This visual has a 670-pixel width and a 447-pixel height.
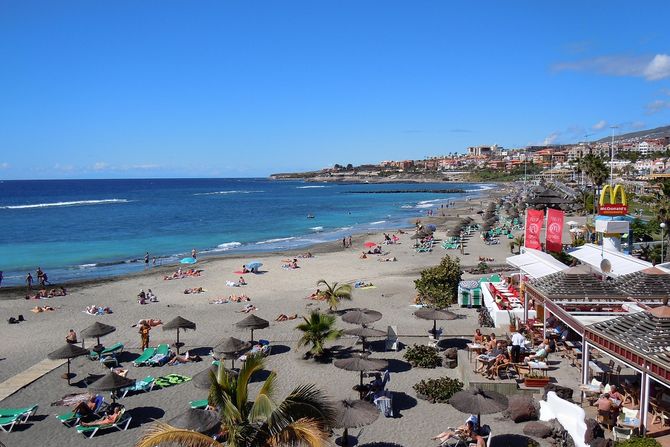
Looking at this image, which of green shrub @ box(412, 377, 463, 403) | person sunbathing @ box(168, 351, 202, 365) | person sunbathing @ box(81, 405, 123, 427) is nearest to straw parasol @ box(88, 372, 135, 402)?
person sunbathing @ box(81, 405, 123, 427)

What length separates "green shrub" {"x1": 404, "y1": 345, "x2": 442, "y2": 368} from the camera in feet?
46.8

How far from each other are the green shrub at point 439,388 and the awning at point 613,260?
7.30 meters

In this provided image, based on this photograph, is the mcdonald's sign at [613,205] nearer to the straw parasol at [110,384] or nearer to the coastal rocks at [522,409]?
the coastal rocks at [522,409]

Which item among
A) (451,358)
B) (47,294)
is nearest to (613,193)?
(451,358)

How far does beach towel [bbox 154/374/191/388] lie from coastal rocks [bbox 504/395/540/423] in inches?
320

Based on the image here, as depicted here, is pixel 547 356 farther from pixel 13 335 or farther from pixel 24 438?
pixel 13 335

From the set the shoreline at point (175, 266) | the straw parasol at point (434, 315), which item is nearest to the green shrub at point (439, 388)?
the straw parasol at point (434, 315)

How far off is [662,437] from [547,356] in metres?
4.35

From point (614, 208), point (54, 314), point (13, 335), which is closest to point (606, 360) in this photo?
point (614, 208)

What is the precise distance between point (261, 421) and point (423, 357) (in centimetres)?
873

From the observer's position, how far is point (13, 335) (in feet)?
63.0

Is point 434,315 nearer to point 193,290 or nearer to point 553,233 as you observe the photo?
point 553,233

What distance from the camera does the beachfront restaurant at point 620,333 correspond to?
8.89 metres

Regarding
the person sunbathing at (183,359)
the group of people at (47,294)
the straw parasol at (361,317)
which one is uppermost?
the straw parasol at (361,317)
